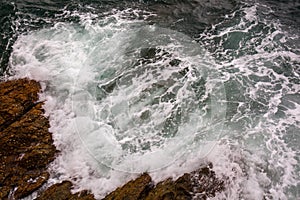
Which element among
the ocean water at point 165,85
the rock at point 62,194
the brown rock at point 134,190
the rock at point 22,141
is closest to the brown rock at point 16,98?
the rock at point 22,141

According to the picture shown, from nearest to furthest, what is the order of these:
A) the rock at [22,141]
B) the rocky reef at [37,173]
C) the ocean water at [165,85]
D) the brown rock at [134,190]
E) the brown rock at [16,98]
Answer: the brown rock at [134,190], the rocky reef at [37,173], the rock at [22,141], the ocean water at [165,85], the brown rock at [16,98]

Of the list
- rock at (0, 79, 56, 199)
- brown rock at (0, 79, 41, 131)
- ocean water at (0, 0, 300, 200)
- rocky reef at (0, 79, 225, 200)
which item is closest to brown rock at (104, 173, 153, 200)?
rocky reef at (0, 79, 225, 200)

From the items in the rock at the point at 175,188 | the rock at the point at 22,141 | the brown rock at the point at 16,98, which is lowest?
the rock at the point at 175,188

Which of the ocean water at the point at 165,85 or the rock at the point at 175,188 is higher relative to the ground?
the ocean water at the point at 165,85

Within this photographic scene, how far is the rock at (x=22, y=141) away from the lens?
11.0 m

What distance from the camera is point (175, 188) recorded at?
10.6 m

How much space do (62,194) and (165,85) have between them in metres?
6.43

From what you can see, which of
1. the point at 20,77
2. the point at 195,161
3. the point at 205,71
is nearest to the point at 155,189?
the point at 195,161

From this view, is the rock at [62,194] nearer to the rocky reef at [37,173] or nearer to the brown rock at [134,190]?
the rocky reef at [37,173]

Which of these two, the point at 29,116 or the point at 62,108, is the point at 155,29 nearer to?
the point at 62,108

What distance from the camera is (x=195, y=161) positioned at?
460 inches

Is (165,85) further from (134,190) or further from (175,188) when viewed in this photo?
(134,190)

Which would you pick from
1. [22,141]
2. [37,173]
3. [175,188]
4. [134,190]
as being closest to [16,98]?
[22,141]

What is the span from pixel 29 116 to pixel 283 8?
1490 cm
